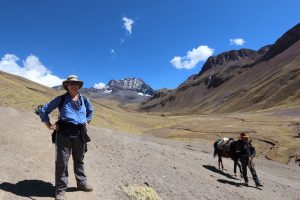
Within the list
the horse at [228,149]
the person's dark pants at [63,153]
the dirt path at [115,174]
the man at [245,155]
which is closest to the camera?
the person's dark pants at [63,153]

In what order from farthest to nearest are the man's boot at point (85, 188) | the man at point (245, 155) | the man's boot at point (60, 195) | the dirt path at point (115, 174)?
the man at point (245, 155) < the dirt path at point (115, 174) < the man's boot at point (85, 188) < the man's boot at point (60, 195)

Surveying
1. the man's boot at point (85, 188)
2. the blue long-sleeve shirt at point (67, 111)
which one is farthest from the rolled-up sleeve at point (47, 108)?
the man's boot at point (85, 188)

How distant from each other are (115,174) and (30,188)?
356 cm

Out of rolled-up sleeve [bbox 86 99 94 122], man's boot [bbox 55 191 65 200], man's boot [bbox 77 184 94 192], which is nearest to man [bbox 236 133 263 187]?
man's boot [bbox 77 184 94 192]

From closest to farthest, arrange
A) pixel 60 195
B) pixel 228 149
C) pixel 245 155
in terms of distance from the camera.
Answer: pixel 60 195
pixel 245 155
pixel 228 149

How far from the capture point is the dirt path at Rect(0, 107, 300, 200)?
10828 millimetres

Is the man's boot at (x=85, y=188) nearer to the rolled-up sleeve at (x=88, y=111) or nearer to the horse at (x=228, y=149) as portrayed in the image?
the rolled-up sleeve at (x=88, y=111)

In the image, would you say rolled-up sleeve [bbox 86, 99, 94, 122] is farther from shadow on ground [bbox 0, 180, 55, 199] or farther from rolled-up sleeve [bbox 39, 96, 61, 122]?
shadow on ground [bbox 0, 180, 55, 199]

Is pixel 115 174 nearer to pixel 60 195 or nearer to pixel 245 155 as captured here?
pixel 60 195

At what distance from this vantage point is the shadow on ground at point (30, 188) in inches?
388

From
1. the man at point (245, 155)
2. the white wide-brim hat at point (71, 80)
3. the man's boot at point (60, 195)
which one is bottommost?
the man's boot at point (60, 195)

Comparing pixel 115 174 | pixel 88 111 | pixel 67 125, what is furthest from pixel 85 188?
pixel 115 174

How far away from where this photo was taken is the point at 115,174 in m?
13.3

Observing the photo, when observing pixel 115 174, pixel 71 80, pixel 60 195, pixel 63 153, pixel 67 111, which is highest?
pixel 71 80
